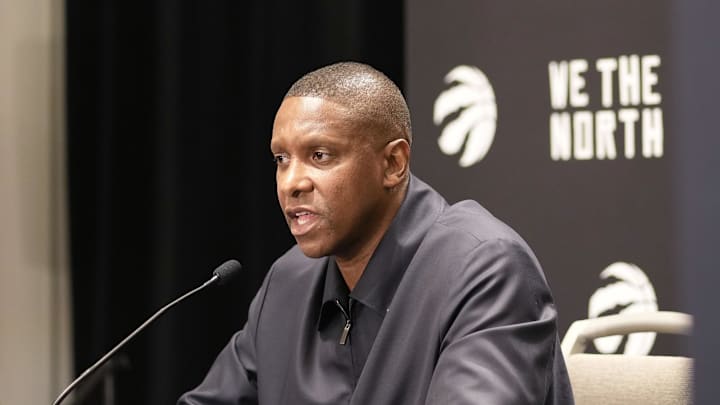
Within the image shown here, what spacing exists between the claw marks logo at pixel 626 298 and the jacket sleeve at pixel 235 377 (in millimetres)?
1035

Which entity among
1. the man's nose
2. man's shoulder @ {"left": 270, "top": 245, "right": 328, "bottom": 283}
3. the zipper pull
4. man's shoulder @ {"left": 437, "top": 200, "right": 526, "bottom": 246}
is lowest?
the zipper pull

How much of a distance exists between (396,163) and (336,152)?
0.13 metres

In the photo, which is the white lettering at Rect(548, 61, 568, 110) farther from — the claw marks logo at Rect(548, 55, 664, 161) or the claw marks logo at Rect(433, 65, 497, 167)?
the claw marks logo at Rect(433, 65, 497, 167)

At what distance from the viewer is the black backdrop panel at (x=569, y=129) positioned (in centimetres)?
260

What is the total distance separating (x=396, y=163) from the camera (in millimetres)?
1772

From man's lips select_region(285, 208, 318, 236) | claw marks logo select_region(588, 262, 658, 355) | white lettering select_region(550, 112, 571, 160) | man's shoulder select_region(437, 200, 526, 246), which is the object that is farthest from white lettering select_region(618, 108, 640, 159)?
man's lips select_region(285, 208, 318, 236)

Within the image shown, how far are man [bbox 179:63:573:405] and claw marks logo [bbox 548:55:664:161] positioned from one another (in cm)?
95

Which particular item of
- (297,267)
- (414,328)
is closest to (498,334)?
(414,328)

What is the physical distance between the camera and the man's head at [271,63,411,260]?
5.50 ft

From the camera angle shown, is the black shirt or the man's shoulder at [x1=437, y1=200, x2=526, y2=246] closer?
the black shirt

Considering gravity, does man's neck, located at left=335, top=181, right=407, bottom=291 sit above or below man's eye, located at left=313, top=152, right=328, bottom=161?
below

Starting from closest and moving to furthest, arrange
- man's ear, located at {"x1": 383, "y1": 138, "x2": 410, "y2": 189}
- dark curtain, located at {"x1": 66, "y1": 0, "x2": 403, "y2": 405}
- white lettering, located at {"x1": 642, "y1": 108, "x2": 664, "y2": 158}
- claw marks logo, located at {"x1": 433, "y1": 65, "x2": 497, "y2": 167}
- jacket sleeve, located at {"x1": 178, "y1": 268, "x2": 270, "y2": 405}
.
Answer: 1. man's ear, located at {"x1": 383, "y1": 138, "x2": 410, "y2": 189}
2. jacket sleeve, located at {"x1": 178, "y1": 268, "x2": 270, "y2": 405}
3. white lettering, located at {"x1": 642, "y1": 108, "x2": 664, "y2": 158}
4. claw marks logo, located at {"x1": 433, "y1": 65, "x2": 497, "y2": 167}
5. dark curtain, located at {"x1": 66, "y1": 0, "x2": 403, "y2": 405}

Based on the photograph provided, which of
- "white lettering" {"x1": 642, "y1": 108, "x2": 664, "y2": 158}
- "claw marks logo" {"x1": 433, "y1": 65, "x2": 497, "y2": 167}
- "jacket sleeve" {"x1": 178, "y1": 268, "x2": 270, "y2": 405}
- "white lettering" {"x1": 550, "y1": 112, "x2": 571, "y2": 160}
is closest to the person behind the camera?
"jacket sleeve" {"x1": 178, "y1": 268, "x2": 270, "y2": 405}

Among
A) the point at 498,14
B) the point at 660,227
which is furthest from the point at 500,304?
the point at 498,14
